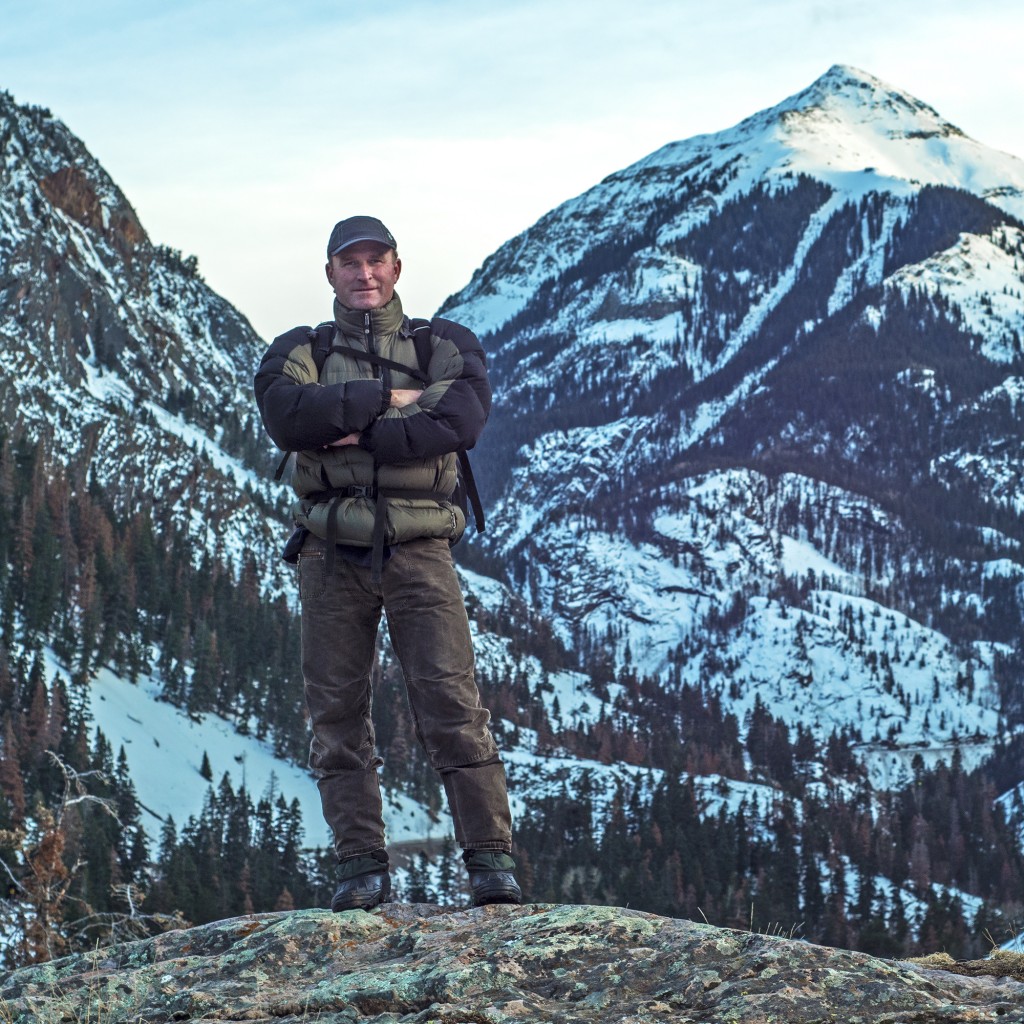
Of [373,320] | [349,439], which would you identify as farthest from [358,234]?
[349,439]

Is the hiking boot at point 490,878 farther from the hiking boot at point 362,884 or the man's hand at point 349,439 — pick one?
the man's hand at point 349,439

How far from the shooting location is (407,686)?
10211mm

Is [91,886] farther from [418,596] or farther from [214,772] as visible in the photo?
[418,596]

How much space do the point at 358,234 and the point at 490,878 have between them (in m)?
4.67

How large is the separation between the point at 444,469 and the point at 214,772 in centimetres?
17933

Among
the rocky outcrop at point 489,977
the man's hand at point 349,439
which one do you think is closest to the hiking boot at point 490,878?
the rocky outcrop at point 489,977

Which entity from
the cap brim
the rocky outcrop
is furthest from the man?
the rocky outcrop

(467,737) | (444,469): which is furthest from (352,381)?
(467,737)

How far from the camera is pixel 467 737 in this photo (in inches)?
391

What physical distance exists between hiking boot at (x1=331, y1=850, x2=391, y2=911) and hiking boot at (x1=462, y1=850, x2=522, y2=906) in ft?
2.34

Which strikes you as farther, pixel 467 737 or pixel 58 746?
pixel 58 746

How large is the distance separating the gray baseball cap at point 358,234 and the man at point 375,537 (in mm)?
13

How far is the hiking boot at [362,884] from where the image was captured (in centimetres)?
1014

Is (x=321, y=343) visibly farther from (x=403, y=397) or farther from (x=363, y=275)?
(x=403, y=397)
